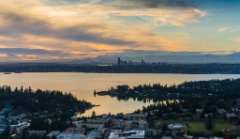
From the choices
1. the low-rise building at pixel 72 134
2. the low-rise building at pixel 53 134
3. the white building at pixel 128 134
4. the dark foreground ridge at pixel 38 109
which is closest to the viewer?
the white building at pixel 128 134

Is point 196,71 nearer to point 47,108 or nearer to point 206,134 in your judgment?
point 47,108

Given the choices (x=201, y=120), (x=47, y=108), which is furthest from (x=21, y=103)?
(x=201, y=120)

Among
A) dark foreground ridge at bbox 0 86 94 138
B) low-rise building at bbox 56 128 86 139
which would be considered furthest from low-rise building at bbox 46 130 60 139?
dark foreground ridge at bbox 0 86 94 138

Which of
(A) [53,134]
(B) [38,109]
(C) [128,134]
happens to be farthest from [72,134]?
(B) [38,109]

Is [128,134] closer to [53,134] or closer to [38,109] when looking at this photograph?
[53,134]

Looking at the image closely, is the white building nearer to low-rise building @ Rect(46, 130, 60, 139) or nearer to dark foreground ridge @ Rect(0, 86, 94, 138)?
low-rise building @ Rect(46, 130, 60, 139)

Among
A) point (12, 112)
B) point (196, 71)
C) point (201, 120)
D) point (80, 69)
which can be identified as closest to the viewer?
point (201, 120)

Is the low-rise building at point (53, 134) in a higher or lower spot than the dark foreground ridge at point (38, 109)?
lower

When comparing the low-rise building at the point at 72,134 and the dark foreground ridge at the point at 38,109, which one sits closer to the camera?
the low-rise building at the point at 72,134

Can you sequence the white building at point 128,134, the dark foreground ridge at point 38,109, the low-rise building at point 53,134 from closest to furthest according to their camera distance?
the white building at point 128,134 < the low-rise building at point 53,134 < the dark foreground ridge at point 38,109

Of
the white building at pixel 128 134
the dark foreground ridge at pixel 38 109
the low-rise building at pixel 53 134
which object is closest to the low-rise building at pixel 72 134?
the low-rise building at pixel 53 134

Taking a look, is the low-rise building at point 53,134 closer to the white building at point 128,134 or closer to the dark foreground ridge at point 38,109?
the dark foreground ridge at point 38,109
